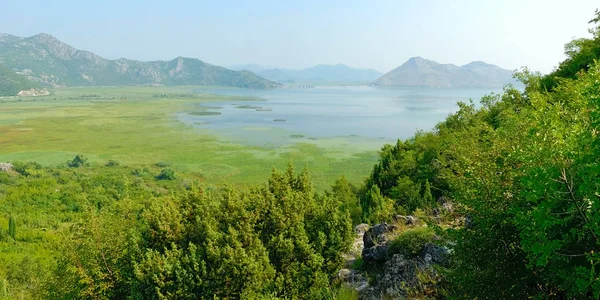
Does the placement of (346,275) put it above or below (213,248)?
below

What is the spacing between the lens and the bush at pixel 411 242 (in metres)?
13.8

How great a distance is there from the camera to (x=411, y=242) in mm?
13977

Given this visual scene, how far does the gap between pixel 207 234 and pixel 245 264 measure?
85.4 inches

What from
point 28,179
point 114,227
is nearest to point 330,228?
point 114,227

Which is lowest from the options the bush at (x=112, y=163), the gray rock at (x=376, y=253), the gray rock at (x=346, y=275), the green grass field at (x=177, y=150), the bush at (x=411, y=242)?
the bush at (x=112, y=163)

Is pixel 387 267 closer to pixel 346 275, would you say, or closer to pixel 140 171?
pixel 346 275

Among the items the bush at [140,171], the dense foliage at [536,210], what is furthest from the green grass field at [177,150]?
the dense foliage at [536,210]

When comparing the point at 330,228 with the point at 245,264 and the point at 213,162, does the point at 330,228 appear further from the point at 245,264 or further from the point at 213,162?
the point at 213,162

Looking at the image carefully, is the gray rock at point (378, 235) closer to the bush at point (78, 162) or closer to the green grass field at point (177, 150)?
the green grass field at point (177, 150)

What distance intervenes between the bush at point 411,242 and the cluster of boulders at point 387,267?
0.65 ft

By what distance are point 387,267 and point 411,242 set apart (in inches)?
50.8

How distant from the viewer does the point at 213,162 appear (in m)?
81.9

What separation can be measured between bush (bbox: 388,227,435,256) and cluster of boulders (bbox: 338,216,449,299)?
0.20 m

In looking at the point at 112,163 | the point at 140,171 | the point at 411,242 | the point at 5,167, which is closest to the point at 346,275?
the point at 411,242
